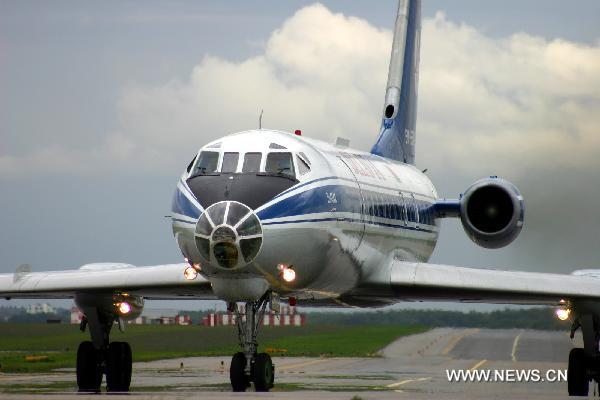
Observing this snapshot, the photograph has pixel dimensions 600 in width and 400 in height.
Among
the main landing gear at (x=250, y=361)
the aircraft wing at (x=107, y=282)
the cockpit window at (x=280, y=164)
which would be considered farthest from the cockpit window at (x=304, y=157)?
the aircraft wing at (x=107, y=282)

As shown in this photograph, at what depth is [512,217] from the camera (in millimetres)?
29859

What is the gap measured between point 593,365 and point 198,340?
28.9 meters

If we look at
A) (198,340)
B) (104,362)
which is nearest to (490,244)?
(104,362)

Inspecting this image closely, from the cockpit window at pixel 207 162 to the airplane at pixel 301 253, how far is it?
2cm

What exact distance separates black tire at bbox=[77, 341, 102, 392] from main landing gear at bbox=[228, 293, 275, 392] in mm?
5678

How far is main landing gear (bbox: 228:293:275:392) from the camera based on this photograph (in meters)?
24.0

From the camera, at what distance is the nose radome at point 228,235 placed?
22.2m

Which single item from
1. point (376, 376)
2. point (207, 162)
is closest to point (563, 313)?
point (376, 376)

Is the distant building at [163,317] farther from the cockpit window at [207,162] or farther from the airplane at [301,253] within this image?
the cockpit window at [207,162]

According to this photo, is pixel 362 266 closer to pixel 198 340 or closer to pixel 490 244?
pixel 490 244

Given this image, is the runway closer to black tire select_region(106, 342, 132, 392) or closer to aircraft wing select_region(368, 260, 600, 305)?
black tire select_region(106, 342, 132, 392)

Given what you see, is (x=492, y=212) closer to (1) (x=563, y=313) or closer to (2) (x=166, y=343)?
(1) (x=563, y=313)
